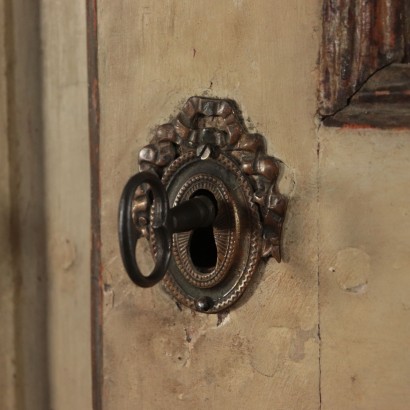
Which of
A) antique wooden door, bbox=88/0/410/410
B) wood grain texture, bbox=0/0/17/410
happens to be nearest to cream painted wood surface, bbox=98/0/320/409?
antique wooden door, bbox=88/0/410/410

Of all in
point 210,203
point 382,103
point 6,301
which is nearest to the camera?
point 382,103

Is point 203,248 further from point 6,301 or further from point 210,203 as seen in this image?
point 6,301

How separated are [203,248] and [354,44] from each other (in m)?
0.28

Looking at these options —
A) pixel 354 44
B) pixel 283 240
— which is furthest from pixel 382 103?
pixel 283 240

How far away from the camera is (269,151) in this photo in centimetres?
80

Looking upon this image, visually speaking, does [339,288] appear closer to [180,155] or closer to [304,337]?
[304,337]

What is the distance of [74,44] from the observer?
0.99m

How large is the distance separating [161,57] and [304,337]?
13.6 inches

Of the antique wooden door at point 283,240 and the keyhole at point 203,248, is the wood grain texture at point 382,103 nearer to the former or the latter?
the antique wooden door at point 283,240

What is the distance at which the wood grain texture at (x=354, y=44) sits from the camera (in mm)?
694

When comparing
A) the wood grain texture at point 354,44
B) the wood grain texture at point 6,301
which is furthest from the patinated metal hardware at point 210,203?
Result: the wood grain texture at point 6,301

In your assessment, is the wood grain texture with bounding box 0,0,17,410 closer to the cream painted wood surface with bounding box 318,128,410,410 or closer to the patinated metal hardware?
the patinated metal hardware

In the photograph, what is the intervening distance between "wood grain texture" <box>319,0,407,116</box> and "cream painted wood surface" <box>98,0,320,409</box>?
0.9 inches

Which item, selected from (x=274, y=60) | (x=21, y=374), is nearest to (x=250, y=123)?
(x=274, y=60)
